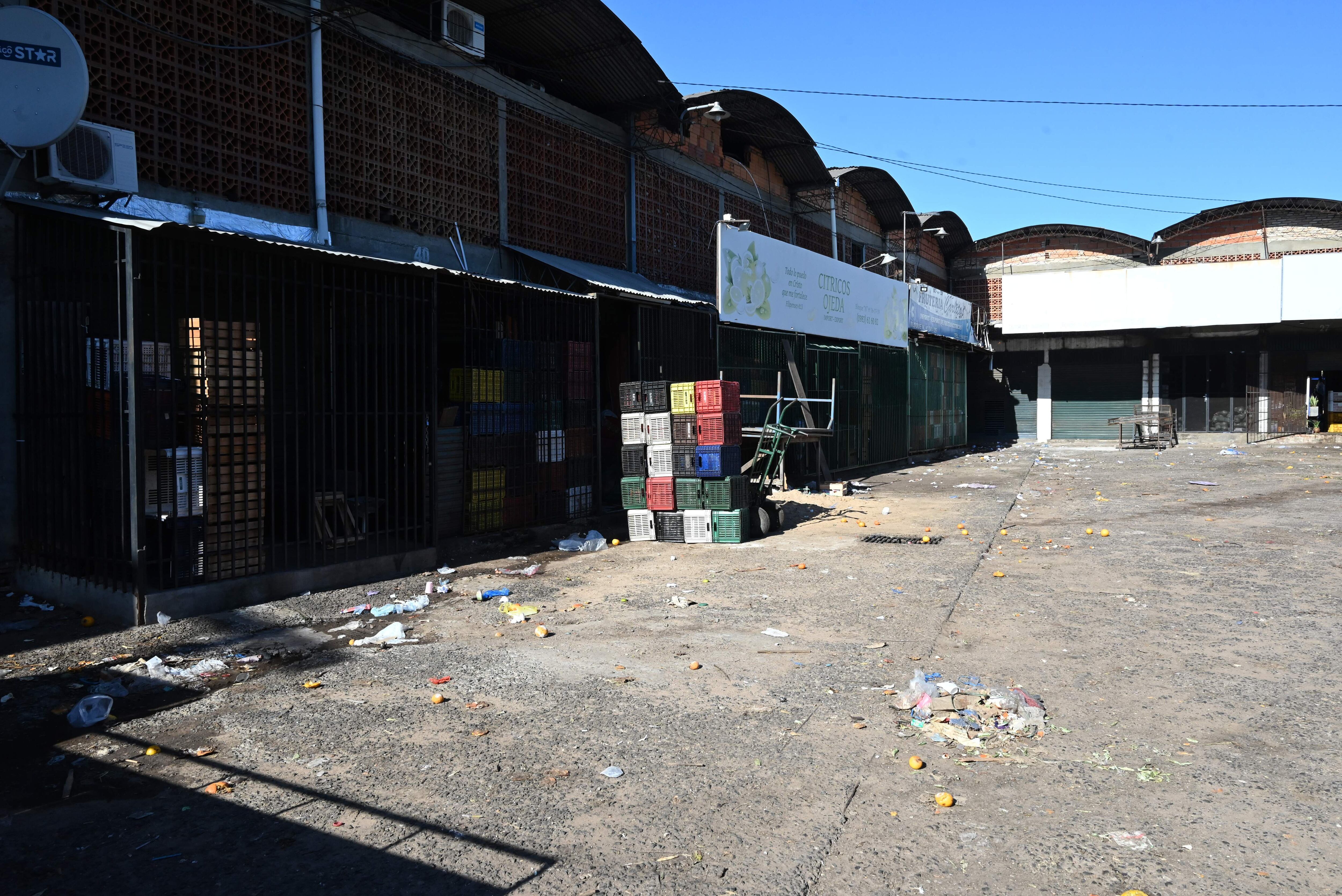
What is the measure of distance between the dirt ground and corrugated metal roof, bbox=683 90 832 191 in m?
11.9

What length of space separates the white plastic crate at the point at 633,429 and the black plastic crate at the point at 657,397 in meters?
0.18

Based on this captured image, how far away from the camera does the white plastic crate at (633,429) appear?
11805 mm

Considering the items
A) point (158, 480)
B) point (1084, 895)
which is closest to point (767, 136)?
point (158, 480)

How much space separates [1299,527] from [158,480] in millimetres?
13324

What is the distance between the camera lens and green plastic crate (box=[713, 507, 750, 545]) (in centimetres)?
1120

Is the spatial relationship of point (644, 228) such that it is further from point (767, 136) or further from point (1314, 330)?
point (1314, 330)

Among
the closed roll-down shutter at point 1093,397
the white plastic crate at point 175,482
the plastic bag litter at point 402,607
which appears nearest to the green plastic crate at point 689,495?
the plastic bag litter at point 402,607

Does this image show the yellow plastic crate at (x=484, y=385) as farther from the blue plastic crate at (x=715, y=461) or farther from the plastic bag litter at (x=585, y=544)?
the blue plastic crate at (x=715, y=461)

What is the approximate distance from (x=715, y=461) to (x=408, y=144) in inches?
226

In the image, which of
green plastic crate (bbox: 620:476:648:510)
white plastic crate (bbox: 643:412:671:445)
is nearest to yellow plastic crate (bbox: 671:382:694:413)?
white plastic crate (bbox: 643:412:671:445)

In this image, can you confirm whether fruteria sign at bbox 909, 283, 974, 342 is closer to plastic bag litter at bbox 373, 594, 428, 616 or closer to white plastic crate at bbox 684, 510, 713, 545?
white plastic crate at bbox 684, 510, 713, 545

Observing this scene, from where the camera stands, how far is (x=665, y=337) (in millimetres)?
14164

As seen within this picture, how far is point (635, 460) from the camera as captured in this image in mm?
11836

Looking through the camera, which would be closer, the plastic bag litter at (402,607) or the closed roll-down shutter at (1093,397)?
the plastic bag litter at (402,607)
